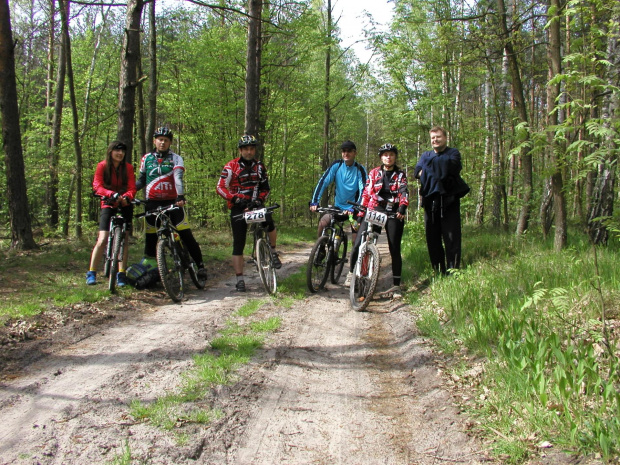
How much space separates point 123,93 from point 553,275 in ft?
24.0

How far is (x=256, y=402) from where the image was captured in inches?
111

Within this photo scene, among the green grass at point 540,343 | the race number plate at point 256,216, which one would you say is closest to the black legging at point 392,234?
the green grass at point 540,343

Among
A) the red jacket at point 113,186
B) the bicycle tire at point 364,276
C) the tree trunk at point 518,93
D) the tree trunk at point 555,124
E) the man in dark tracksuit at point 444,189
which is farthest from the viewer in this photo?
the tree trunk at point 518,93

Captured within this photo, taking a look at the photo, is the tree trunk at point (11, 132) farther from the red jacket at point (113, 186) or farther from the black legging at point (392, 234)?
the black legging at point (392, 234)

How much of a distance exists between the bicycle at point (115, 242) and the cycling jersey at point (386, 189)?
325cm

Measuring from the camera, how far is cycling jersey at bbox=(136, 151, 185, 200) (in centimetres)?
609

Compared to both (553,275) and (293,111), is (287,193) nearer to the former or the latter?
(293,111)

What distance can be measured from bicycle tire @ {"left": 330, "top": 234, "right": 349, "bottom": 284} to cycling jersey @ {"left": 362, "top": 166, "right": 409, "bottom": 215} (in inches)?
31.4

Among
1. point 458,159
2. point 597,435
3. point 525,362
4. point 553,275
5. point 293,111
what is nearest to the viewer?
point 597,435

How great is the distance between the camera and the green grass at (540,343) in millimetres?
2145

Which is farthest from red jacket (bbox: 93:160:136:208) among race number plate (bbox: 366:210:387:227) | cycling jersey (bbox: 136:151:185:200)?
race number plate (bbox: 366:210:387:227)

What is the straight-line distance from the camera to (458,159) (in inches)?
217

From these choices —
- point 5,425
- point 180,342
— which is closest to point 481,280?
point 180,342

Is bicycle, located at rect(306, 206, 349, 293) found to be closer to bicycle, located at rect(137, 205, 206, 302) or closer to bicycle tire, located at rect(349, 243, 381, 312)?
bicycle tire, located at rect(349, 243, 381, 312)
